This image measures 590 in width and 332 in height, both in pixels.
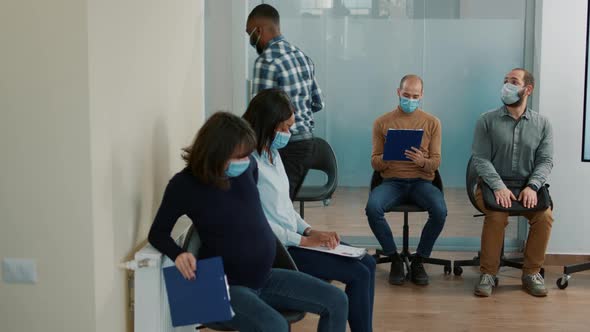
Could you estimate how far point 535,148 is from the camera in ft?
17.4

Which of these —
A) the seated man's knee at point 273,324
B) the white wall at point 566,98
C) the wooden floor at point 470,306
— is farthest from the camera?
the white wall at point 566,98

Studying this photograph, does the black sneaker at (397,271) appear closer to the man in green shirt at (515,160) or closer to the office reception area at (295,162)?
the office reception area at (295,162)

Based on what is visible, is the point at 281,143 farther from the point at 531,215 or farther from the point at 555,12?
the point at 555,12

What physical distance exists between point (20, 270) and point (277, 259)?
103 cm

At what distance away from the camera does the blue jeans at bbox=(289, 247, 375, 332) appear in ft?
11.8

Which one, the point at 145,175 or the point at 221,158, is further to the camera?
the point at 145,175

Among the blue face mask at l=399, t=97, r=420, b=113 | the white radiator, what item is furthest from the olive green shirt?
the white radiator

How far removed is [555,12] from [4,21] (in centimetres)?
421

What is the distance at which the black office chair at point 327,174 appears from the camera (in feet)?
17.8

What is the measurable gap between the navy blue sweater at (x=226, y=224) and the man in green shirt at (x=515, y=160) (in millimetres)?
2435

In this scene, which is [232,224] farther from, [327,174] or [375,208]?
[327,174]

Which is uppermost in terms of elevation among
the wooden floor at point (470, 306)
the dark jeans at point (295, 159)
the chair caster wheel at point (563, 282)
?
the dark jeans at point (295, 159)

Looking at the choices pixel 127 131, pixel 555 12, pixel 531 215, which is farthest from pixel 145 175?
pixel 555 12

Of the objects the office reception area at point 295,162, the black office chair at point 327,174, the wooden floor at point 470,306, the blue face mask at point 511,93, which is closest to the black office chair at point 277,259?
the office reception area at point 295,162
